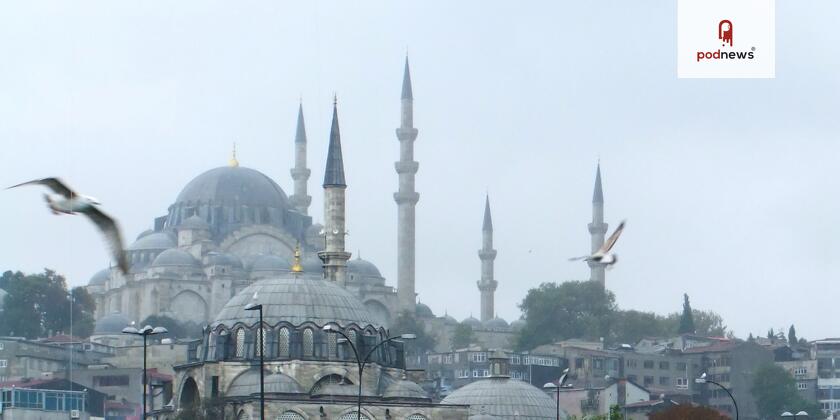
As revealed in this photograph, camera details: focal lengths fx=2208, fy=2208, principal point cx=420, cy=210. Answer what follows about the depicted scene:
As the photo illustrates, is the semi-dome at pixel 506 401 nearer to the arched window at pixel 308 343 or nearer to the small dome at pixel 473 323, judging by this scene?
the arched window at pixel 308 343

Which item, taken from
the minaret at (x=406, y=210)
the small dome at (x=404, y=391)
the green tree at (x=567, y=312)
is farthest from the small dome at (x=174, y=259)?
the small dome at (x=404, y=391)

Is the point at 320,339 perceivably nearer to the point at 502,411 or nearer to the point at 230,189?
the point at 502,411

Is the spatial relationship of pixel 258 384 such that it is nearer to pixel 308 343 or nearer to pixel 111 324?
pixel 308 343

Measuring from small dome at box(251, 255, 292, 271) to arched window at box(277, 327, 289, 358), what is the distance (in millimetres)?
55860

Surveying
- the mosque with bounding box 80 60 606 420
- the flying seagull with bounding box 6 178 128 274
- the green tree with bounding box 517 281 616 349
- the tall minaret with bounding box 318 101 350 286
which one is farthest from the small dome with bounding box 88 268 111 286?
the flying seagull with bounding box 6 178 128 274

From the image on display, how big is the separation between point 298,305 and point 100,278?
68.5m

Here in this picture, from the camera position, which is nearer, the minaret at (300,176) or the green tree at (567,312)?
the green tree at (567,312)

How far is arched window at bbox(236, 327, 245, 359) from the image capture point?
61.6m

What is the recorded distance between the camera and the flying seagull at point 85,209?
1795 centimetres

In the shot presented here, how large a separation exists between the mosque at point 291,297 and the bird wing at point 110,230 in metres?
39.3

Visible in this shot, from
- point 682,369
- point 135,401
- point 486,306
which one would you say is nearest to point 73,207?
point 135,401

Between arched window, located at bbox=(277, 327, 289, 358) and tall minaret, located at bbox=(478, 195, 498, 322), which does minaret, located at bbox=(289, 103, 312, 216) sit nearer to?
tall minaret, located at bbox=(478, 195, 498, 322)

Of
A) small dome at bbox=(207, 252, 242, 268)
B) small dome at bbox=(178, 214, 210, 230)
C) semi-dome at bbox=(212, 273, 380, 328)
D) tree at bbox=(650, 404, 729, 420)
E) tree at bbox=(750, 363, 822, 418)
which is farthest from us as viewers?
small dome at bbox=(178, 214, 210, 230)

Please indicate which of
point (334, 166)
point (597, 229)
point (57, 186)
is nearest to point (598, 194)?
point (597, 229)
